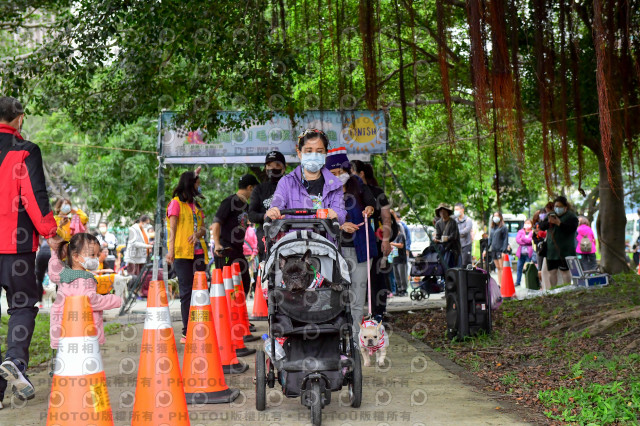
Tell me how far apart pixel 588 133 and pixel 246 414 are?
856cm

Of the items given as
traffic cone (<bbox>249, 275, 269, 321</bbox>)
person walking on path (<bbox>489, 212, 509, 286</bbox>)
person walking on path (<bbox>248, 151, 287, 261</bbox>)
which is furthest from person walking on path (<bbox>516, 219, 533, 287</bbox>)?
person walking on path (<bbox>248, 151, 287, 261</bbox>)

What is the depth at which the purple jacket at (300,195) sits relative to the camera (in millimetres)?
5402

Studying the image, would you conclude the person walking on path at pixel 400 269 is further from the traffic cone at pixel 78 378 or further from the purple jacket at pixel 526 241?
the traffic cone at pixel 78 378

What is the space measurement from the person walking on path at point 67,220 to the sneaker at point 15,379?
5.12 metres

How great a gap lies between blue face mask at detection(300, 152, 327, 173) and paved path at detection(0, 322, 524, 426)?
5.61 ft

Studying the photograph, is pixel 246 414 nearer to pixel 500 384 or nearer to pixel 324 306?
pixel 324 306

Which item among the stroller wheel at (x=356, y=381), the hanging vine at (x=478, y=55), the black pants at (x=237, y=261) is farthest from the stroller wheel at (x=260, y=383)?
the black pants at (x=237, y=261)

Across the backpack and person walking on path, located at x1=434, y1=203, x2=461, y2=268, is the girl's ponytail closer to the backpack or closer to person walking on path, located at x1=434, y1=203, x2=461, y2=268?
person walking on path, located at x1=434, y1=203, x2=461, y2=268

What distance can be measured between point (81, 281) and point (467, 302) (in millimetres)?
4284

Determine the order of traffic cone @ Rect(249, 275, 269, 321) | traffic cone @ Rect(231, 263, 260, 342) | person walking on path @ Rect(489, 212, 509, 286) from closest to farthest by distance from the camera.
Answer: traffic cone @ Rect(231, 263, 260, 342), traffic cone @ Rect(249, 275, 269, 321), person walking on path @ Rect(489, 212, 509, 286)

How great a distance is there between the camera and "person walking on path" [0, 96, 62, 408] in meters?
5.22

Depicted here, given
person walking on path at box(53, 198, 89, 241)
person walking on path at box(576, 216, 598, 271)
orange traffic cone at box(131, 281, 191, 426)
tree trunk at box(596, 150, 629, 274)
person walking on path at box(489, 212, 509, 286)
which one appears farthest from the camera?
person walking on path at box(489, 212, 509, 286)

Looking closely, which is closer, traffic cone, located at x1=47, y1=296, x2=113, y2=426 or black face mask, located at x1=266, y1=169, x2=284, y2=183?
traffic cone, located at x1=47, y1=296, x2=113, y2=426

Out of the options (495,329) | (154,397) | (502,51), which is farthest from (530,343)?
(154,397)
